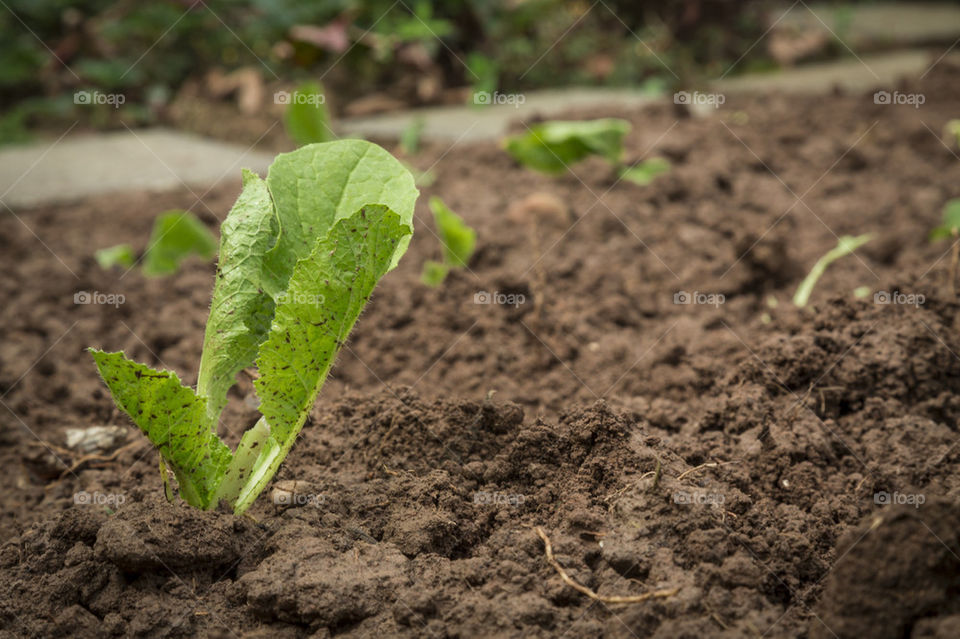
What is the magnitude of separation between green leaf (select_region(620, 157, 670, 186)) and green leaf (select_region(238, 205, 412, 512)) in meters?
1.83

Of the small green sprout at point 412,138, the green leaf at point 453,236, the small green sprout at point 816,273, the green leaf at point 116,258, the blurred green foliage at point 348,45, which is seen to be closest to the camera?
the small green sprout at point 816,273

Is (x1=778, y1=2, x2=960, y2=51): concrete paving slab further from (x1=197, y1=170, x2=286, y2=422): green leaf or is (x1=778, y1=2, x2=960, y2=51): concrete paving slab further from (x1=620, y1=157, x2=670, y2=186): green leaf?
(x1=197, y1=170, x2=286, y2=422): green leaf

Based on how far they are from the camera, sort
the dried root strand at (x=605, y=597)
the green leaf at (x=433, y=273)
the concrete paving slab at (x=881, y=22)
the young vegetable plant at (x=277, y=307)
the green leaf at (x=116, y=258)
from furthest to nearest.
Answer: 1. the concrete paving slab at (x=881, y=22)
2. the green leaf at (x=116, y=258)
3. the green leaf at (x=433, y=273)
4. the young vegetable plant at (x=277, y=307)
5. the dried root strand at (x=605, y=597)

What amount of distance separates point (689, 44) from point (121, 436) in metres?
4.84

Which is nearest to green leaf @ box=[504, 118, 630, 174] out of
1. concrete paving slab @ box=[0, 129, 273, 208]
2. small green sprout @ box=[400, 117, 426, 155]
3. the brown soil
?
the brown soil

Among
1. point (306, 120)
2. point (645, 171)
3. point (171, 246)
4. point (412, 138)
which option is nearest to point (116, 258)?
point (171, 246)

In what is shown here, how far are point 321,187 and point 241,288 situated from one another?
0.24 meters

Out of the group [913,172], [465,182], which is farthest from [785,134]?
[465,182]

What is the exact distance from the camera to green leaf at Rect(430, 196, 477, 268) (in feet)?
8.29

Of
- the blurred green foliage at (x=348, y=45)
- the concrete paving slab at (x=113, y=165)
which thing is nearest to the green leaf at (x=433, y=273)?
the concrete paving slab at (x=113, y=165)

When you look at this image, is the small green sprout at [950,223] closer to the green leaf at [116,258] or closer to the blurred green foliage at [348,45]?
the green leaf at [116,258]

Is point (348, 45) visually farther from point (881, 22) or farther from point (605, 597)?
point (605, 597)

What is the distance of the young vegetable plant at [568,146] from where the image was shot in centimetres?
299

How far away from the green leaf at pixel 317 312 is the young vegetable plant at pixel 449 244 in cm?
106
